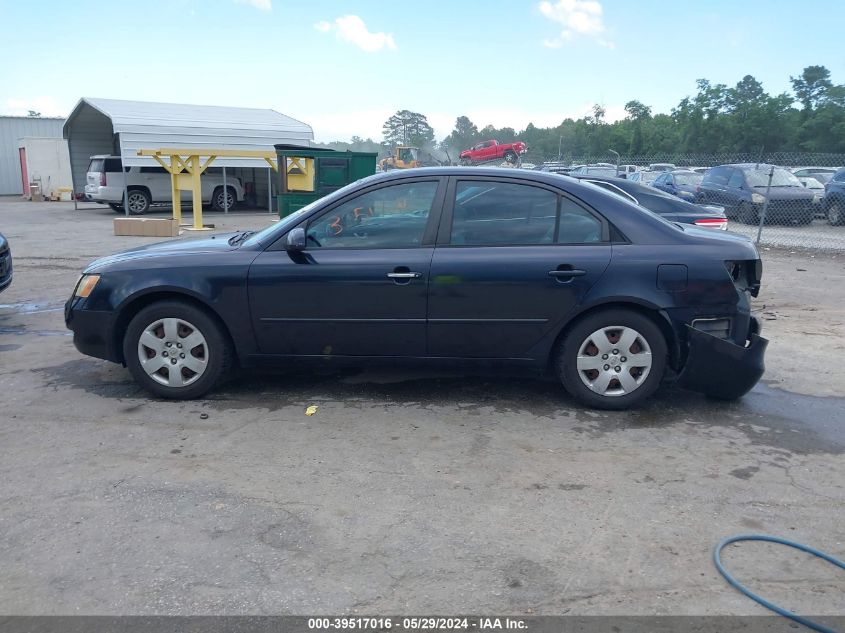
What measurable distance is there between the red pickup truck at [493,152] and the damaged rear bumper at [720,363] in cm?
2825

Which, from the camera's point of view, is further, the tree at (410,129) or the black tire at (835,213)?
the tree at (410,129)

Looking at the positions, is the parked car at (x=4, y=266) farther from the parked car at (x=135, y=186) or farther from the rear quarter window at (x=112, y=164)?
the rear quarter window at (x=112, y=164)

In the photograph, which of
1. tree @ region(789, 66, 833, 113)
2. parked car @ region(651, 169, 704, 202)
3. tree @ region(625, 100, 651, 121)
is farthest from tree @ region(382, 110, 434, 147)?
parked car @ region(651, 169, 704, 202)

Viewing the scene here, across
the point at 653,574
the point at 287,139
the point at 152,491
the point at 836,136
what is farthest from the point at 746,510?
the point at 836,136

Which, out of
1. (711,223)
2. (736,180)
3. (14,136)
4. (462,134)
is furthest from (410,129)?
(711,223)

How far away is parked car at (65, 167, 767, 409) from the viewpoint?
4.75 meters

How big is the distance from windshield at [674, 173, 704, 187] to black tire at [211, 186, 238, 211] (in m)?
14.6

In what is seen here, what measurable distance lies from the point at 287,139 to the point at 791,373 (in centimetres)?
2187

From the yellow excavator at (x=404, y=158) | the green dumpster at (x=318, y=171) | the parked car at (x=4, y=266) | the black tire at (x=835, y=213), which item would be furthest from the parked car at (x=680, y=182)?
the parked car at (x=4, y=266)

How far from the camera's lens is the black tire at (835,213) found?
18120mm

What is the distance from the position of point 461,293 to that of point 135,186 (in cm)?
2111

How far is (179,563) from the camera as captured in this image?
121 inches

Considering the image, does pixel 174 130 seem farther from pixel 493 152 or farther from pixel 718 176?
pixel 718 176

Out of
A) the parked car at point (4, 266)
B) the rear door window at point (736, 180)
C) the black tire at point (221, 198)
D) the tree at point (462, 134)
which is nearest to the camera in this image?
the parked car at point (4, 266)
